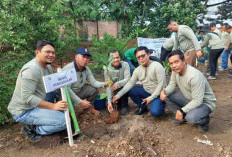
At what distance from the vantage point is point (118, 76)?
4.07m

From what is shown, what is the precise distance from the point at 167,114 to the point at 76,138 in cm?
181

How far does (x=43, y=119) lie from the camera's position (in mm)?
2869

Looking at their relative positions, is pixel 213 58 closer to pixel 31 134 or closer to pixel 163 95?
pixel 163 95

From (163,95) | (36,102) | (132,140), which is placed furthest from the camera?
(163,95)

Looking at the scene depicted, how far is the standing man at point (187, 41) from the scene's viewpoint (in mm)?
4711

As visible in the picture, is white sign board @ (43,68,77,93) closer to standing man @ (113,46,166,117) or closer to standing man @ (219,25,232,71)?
standing man @ (113,46,166,117)

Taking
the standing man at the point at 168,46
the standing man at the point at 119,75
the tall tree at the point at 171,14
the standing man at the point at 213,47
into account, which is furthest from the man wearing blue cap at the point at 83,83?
the tall tree at the point at 171,14

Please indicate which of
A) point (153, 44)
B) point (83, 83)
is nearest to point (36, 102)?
point (83, 83)

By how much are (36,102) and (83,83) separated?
4.26 ft

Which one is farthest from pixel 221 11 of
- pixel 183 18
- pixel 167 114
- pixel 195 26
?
pixel 167 114

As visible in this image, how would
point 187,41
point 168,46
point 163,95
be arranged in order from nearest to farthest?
point 163,95 < point 187,41 < point 168,46

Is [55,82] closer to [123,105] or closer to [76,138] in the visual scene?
[76,138]

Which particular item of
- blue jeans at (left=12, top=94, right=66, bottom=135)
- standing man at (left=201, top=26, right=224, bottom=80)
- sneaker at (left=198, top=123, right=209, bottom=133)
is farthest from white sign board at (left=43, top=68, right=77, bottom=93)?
standing man at (left=201, top=26, right=224, bottom=80)

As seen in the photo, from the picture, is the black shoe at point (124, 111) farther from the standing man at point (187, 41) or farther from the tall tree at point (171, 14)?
the tall tree at point (171, 14)
